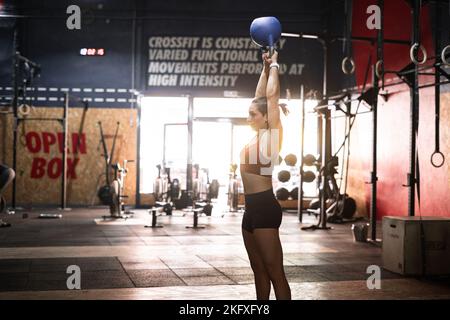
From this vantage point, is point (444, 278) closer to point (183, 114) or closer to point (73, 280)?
point (73, 280)

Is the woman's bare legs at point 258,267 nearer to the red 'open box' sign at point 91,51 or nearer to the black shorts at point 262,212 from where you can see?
the black shorts at point 262,212

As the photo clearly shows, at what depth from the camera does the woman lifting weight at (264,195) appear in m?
2.88

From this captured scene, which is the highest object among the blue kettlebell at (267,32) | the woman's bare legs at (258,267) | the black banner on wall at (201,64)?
the black banner on wall at (201,64)

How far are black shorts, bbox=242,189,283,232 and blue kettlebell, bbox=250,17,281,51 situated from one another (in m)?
0.84

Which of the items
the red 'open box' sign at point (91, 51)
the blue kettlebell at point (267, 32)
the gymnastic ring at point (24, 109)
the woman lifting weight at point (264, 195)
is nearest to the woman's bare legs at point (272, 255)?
the woman lifting weight at point (264, 195)

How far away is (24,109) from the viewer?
1148 cm

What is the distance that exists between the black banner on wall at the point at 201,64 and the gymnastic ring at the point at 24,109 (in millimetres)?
2498

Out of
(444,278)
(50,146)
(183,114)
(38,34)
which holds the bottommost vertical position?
(444,278)

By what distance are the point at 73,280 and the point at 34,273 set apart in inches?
22.7

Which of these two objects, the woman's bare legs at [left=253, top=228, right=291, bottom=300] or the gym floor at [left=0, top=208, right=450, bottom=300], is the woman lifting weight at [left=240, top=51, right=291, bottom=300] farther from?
the gym floor at [left=0, top=208, right=450, bottom=300]

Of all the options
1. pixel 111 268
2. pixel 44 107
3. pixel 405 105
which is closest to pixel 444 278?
pixel 111 268

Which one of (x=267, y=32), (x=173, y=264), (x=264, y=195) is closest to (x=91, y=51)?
(x=173, y=264)
